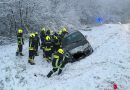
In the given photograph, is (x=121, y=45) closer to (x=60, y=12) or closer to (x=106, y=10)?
(x=60, y=12)

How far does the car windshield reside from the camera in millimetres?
18406

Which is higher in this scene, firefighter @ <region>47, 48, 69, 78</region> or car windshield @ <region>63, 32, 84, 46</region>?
car windshield @ <region>63, 32, 84, 46</region>

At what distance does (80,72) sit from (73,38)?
3.84m

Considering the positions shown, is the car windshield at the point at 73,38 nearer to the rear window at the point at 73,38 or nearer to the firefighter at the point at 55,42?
the rear window at the point at 73,38

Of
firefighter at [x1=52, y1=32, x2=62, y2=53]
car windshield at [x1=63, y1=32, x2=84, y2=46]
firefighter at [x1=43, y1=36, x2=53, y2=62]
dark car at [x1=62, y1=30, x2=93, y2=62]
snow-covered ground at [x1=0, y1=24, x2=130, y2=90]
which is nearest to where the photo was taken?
snow-covered ground at [x1=0, y1=24, x2=130, y2=90]

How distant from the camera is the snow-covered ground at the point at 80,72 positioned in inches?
547

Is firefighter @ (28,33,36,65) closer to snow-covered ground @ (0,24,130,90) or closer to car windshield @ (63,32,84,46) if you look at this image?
snow-covered ground @ (0,24,130,90)

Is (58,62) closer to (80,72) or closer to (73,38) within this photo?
(80,72)

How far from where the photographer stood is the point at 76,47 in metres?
17.4

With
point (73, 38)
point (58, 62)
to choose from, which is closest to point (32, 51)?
point (58, 62)

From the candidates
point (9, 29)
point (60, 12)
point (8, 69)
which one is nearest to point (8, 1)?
point (9, 29)

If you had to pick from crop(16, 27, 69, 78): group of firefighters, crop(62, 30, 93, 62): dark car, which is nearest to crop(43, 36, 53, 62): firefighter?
crop(16, 27, 69, 78): group of firefighters

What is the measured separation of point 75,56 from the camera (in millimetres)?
17109

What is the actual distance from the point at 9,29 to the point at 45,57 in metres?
8.82
